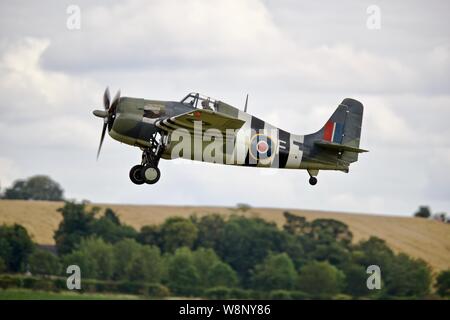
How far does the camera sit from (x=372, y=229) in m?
74.2

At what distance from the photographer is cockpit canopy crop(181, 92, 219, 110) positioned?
3152 centimetres

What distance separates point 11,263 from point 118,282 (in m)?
7.02

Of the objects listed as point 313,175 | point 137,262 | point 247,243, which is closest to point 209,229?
point 247,243

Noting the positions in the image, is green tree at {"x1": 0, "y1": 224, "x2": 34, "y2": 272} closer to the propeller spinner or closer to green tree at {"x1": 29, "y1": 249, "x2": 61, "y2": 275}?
green tree at {"x1": 29, "y1": 249, "x2": 61, "y2": 275}

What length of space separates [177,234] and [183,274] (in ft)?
28.6

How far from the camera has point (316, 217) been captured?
7988cm

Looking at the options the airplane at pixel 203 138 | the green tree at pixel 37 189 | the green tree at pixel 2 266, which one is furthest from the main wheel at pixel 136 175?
the green tree at pixel 37 189

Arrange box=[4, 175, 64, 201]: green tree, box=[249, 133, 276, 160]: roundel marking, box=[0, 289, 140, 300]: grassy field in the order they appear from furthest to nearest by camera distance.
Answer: box=[4, 175, 64, 201]: green tree
box=[0, 289, 140, 300]: grassy field
box=[249, 133, 276, 160]: roundel marking

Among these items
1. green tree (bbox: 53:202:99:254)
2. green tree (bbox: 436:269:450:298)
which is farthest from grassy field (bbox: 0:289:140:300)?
green tree (bbox: 436:269:450:298)
